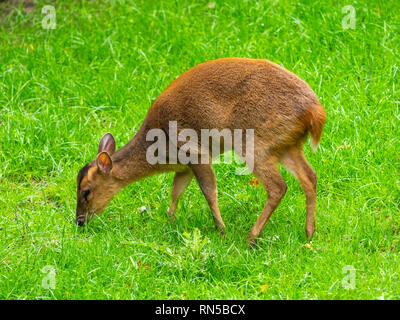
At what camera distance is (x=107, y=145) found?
671 cm

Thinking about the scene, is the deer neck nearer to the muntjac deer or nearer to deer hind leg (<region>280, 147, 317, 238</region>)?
the muntjac deer

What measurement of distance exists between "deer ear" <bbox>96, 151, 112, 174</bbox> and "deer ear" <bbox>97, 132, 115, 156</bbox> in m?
0.24

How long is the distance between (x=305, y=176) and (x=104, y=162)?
1831 millimetres

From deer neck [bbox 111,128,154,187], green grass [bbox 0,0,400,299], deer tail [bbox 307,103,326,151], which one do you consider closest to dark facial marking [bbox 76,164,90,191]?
deer neck [bbox 111,128,154,187]

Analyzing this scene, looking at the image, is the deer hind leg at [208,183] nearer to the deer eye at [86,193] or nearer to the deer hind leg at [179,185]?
the deer hind leg at [179,185]

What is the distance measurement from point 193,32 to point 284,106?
3.38 metres

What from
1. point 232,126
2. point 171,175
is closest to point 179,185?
point 171,175

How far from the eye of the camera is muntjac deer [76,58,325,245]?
18.8 feet

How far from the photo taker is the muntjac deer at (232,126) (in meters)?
5.73

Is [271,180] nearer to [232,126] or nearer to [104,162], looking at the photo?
[232,126]

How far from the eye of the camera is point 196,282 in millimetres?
5484

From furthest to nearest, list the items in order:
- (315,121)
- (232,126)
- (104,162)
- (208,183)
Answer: (104,162)
(208,183)
(232,126)
(315,121)
